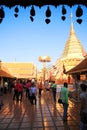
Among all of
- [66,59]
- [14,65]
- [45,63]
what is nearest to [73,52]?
[66,59]

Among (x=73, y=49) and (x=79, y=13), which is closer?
(x=79, y=13)

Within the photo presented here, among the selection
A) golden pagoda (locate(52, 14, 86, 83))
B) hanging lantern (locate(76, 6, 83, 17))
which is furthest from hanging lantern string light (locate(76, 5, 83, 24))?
golden pagoda (locate(52, 14, 86, 83))

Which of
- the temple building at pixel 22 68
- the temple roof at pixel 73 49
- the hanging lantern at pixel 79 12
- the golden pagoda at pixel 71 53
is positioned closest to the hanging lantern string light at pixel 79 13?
the hanging lantern at pixel 79 12

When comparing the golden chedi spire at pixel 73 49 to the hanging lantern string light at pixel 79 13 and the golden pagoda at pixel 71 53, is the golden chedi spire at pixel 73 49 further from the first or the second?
the hanging lantern string light at pixel 79 13

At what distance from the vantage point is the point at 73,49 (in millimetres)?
65750

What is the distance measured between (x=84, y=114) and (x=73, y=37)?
62.2 metres

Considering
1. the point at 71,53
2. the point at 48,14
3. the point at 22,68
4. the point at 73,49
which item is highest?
the point at 73,49

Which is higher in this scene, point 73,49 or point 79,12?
point 73,49

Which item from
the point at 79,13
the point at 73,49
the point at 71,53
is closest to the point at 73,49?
the point at 73,49

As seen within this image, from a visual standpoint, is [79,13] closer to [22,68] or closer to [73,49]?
[73,49]

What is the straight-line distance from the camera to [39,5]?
7.02 metres

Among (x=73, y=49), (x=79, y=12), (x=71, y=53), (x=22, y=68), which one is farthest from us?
(x=22, y=68)

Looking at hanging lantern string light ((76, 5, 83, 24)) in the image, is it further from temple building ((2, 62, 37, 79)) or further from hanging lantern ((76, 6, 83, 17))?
temple building ((2, 62, 37, 79))

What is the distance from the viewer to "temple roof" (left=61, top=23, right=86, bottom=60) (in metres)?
62.4
